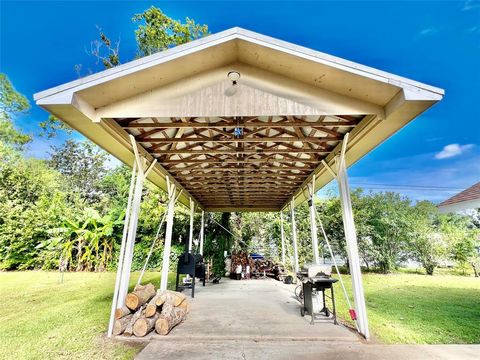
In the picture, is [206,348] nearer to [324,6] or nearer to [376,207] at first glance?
[376,207]

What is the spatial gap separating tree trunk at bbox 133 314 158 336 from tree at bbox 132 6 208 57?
13.9 meters

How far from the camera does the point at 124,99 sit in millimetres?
3396


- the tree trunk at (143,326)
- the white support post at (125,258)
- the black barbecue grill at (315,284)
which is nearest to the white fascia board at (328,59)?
the white support post at (125,258)

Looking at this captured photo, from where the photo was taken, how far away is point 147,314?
12.3 feet

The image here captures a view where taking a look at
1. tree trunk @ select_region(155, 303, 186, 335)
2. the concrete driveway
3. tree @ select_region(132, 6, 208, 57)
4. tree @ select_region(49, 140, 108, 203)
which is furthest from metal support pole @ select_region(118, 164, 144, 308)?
tree @ select_region(49, 140, 108, 203)

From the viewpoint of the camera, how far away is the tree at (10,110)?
15477 mm

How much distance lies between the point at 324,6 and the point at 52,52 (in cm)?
2453

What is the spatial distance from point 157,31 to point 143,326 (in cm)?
1461

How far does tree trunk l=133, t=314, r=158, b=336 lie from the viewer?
11.6 ft

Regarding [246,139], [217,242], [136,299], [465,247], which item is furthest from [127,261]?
[465,247]

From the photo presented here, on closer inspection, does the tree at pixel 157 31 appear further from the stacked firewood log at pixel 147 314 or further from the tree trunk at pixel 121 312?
the tree trunk at pixel 121 312

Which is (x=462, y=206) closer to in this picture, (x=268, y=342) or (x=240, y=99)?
(x=268, y=342)

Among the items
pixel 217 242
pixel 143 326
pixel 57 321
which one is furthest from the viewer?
pixel 217 242

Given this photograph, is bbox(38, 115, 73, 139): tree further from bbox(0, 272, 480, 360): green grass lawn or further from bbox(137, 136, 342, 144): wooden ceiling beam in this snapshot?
bbox(137, 136, 342, 144): wooden ceiling beam
